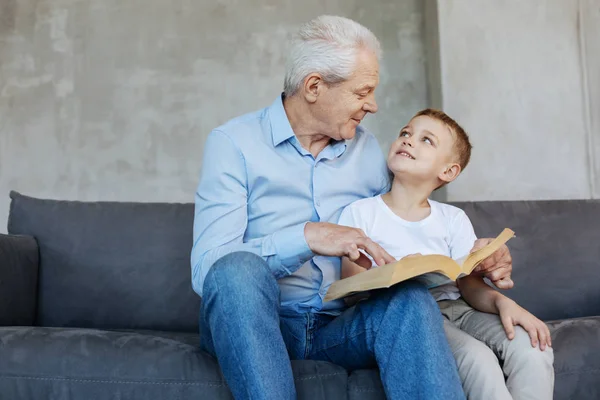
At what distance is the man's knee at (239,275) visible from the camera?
136 cm

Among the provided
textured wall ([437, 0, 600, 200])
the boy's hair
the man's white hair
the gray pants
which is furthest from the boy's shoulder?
textured wall ([437, 0, 600, 200])

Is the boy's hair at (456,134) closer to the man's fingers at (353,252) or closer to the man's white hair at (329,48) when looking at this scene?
the man's white hair at (329,48)

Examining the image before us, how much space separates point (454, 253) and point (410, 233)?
→ 131 millimetres

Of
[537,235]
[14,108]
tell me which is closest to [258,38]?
[14,108]

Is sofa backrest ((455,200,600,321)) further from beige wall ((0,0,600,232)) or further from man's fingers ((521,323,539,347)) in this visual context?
beige wall ((0,0,600,232))

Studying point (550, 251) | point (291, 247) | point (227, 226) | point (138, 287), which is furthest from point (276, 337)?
point (550, 251)

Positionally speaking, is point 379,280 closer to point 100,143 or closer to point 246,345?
point 246,345

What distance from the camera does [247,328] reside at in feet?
4.34

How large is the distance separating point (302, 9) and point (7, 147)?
6.21 ft

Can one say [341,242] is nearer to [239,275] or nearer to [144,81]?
[239,275]

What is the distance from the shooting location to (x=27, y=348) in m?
1.66

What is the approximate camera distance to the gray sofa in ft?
5.42

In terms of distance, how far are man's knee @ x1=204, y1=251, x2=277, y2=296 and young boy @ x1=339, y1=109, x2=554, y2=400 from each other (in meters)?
0.39

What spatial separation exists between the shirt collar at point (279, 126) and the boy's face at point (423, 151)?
0.28m
